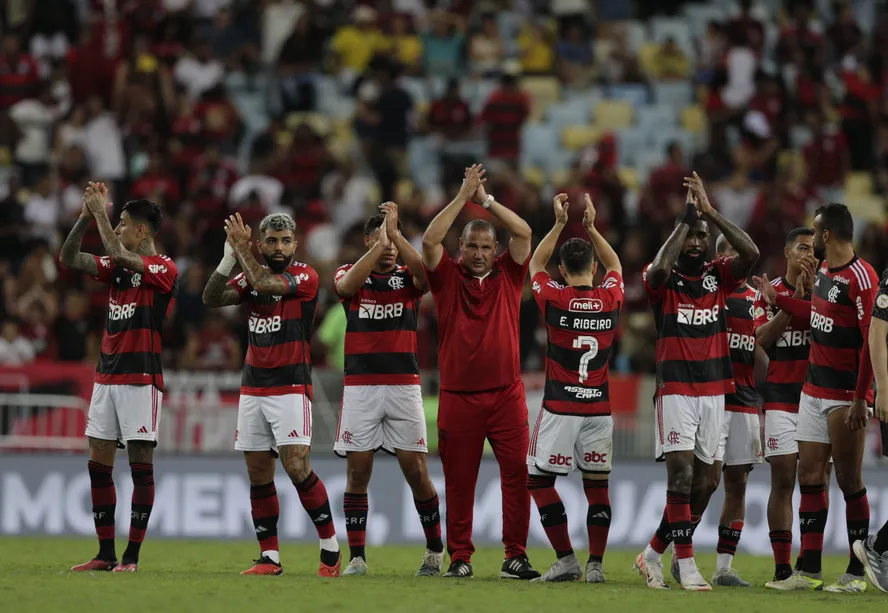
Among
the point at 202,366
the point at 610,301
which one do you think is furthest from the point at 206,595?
the point at 202,366

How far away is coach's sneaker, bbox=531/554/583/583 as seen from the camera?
11.2 m

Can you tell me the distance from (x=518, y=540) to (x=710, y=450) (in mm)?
1700

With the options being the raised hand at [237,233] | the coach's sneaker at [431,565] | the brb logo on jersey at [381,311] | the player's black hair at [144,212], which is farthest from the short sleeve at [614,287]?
the player's black hair at [144,212]

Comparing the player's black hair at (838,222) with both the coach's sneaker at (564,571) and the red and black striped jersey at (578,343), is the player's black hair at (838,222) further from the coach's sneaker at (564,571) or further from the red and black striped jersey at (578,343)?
the coach's sneaker at (564,571)

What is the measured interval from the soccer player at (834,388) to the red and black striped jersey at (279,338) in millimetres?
4023

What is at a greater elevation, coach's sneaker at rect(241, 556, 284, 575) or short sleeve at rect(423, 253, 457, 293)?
short sleeve at rect(423, 253, 457, 293)

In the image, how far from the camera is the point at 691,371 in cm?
1109

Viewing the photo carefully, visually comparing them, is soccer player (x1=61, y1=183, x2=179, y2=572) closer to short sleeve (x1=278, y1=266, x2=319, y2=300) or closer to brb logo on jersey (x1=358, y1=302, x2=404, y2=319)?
short sleeve (x1=278, y1=266, x2=319, y2=300)

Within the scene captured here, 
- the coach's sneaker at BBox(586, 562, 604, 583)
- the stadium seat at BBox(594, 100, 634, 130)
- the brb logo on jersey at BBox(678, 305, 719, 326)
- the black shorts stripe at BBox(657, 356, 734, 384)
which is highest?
the stadium seat at BBox(594, 100, 634, 130)

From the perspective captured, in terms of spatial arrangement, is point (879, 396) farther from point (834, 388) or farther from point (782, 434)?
point (782, 434)

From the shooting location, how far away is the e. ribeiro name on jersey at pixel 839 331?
11.1 meters

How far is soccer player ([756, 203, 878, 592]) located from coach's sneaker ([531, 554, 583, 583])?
1575 mm

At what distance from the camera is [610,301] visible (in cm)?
1141

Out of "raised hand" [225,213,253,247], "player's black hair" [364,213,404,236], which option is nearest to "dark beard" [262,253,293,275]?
"raised hand" [225,213,253,247]
